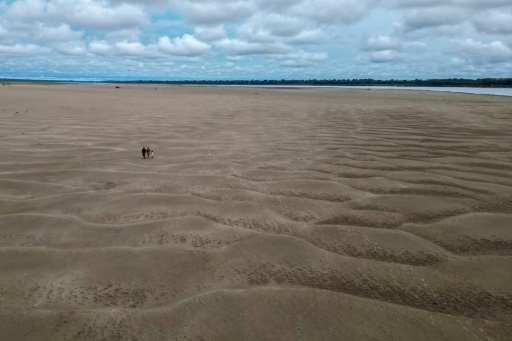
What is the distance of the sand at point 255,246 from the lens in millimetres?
1836

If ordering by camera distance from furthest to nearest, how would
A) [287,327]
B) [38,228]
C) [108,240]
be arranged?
[38,228], [108,240], [287,327]

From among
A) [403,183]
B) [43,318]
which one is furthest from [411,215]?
[43,318]

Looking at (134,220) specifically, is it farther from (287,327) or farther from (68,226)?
(287,327)

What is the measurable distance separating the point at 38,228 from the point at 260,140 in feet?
14.5

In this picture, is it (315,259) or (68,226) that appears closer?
(315,259)

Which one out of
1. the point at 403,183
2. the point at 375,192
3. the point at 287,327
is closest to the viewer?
the point at 287,327

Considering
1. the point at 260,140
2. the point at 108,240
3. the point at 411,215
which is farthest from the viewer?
the point at 260,140

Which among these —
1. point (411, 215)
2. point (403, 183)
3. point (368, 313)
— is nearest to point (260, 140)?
point (403, 183)

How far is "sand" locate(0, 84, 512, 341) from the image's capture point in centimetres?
184

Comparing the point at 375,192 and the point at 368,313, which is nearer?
the point at 368,313

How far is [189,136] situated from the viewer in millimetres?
7195

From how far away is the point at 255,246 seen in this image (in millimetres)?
2611

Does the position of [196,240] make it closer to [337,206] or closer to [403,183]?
[337,206]

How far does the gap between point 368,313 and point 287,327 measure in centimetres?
43
